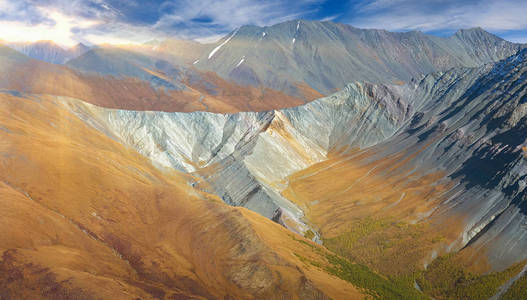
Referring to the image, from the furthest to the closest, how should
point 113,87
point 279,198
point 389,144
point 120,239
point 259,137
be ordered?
point 113,87, point 389,144, point 259,137, point 279,198, point 120,239

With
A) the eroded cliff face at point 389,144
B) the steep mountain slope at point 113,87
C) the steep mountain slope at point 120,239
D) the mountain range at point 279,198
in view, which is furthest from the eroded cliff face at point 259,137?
the steep mountain slope at point 113,87

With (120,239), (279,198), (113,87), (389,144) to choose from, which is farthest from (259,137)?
(113,87)

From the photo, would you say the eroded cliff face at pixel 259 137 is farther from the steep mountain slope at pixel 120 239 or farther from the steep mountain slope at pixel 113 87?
the steep mountain slope at pixel 113 87

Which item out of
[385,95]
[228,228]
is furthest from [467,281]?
[385,95]

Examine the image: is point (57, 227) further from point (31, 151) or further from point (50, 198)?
point (31, 151)

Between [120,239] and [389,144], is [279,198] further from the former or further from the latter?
[389,144]
